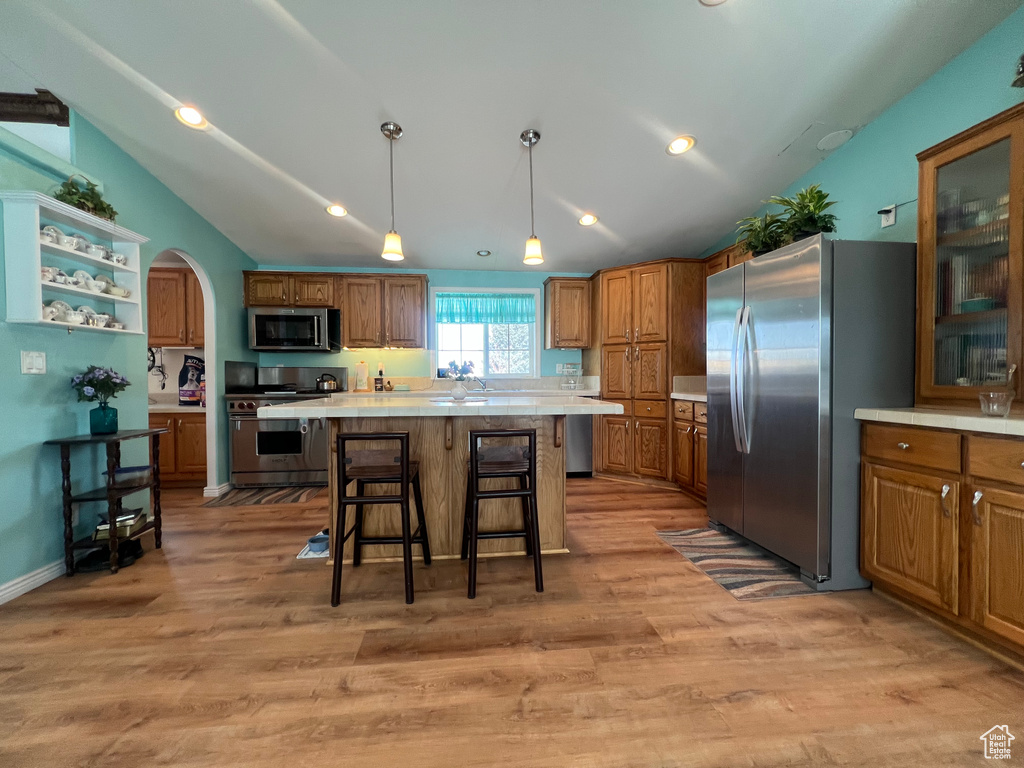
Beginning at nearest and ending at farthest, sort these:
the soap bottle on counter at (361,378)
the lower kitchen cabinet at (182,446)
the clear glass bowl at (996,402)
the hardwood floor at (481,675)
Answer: the hardwood floor at (481,675), the clear glass bowl at (996,402), the lower kitchen cabinet at (182,446), the soap bottle on counter at (361,378)

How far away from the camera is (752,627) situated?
179 centimetres

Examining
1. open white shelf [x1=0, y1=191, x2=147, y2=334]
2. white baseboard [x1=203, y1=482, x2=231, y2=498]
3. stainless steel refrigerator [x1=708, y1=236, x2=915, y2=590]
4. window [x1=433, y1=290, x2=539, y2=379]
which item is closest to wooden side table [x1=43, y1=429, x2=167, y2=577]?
open white shelf [x1=0, y1=191, x2=147, y2=334]

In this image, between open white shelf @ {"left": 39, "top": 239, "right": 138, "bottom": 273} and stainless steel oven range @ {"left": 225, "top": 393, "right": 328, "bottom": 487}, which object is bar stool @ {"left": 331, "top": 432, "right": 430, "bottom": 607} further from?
stainless steel oven range @ {"left": 225, "top": 393, "right": 328, "bottom": 487}

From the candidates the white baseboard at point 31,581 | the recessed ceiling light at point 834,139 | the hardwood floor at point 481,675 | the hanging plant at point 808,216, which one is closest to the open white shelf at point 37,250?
the white baseboard at point 31,581

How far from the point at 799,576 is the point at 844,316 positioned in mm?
1390

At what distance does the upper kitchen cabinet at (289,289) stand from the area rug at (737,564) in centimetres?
410

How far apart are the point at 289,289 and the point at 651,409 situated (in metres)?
4.09

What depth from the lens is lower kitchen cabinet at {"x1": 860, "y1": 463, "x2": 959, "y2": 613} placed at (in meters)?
1.70

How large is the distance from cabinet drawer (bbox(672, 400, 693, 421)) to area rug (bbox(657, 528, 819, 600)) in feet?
3.83

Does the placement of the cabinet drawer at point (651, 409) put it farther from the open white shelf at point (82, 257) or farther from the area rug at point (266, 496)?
the open white shelf at point (82, 257)

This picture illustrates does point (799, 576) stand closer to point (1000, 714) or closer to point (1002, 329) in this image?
point (1000, 714)

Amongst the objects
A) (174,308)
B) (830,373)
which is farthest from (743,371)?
(174,308)

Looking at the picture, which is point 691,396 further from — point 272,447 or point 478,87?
point 272,447

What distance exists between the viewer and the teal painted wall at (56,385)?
2.11 meters
